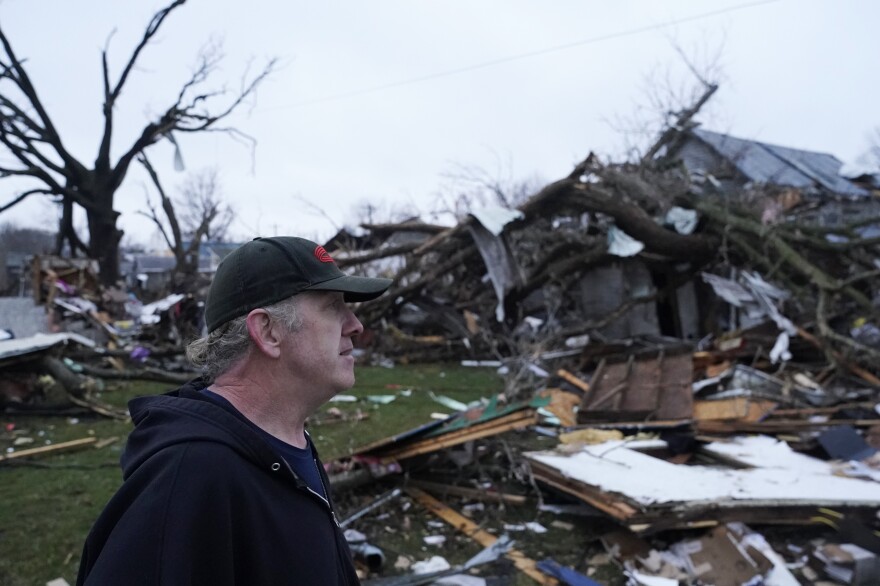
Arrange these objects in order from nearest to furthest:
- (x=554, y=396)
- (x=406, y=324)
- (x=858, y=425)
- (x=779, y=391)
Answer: (x=858, y=425) → (x=779, y=391) → (x=554, y=396) → (x=406, y=324)

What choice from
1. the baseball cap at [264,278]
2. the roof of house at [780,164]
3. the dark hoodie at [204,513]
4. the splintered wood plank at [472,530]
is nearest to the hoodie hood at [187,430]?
the dark hoodie at [204,513]

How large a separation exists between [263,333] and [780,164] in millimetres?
25717

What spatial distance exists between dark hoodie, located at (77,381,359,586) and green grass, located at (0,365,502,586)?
3192mm

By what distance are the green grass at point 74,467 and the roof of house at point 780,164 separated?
1589 cm

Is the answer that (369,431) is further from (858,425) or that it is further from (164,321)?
(164,321)

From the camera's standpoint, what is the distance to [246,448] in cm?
126

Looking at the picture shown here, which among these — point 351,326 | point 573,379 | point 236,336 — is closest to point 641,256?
point 573,379

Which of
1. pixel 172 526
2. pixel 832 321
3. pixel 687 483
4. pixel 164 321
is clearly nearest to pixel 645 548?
pixel 687 483

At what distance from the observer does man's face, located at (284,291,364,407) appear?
4.92 ft

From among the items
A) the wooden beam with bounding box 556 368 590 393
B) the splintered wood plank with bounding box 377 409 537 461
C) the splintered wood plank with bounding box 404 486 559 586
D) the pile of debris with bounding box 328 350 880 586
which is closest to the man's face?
the pile of debris with bounding box 328 350 880 586

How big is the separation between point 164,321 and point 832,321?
13489 mm

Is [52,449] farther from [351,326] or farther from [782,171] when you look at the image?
[782,171]

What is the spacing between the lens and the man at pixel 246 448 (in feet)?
3.58

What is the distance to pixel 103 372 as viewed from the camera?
9797mm
